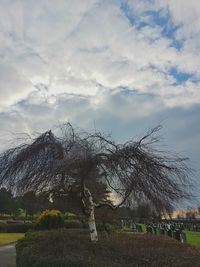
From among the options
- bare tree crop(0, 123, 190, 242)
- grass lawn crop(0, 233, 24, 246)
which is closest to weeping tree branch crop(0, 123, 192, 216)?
bare tree crop(0, 123, 190, 242)

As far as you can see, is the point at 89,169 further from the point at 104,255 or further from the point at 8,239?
the point at 8,239

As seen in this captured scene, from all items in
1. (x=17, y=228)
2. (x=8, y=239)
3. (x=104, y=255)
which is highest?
(x=17, y=228)

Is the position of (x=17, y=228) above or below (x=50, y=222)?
above

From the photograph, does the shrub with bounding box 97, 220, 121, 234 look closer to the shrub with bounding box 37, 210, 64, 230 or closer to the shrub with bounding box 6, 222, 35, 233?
the shrub with bounding box 37, 210, 64, 230

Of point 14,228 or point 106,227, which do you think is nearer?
point 106,227

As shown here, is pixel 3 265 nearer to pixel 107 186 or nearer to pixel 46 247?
pixel 46 247

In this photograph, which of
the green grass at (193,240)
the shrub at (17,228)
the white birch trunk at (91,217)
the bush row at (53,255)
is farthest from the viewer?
the shrub at (17,228)

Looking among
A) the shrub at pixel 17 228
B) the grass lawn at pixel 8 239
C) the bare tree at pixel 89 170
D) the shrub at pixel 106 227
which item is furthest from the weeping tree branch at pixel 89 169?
the shrub at pixel 17 228

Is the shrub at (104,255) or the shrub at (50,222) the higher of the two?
the shrub at (50,222)

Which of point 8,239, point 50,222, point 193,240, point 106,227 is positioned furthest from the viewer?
point 8,239

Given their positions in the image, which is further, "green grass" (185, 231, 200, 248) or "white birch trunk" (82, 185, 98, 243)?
"green grass" (185, 231, 200, 248)

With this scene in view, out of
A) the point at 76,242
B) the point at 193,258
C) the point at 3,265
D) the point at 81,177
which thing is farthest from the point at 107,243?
the point at 3,265

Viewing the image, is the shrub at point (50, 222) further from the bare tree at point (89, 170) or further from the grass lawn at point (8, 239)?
the bare tree at point (89, 170)

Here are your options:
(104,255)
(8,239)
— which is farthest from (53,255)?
(8,239)
